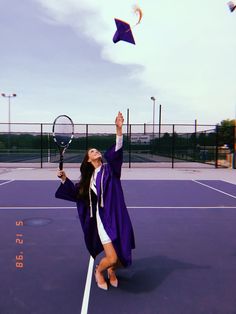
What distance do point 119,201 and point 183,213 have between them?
418 centimetres

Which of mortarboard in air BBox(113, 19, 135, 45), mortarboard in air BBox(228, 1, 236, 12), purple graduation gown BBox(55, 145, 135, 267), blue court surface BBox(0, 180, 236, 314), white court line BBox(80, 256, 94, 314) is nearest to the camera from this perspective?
white court line BBox(80, 256, 94, 314)

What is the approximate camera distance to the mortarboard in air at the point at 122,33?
16.9ft

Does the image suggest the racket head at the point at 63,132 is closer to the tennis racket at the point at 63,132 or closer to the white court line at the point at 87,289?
the tennis racket at the point at 63,132

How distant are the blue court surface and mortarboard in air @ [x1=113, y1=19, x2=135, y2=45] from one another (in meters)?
3.40

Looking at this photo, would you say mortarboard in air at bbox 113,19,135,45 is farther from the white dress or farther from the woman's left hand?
the white dress

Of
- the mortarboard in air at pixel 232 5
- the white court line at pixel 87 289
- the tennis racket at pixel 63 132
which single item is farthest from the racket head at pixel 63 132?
the mortarboard in air at pixel 232 5

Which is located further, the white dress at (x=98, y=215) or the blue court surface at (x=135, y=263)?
the white dress at (x=98, y=215)

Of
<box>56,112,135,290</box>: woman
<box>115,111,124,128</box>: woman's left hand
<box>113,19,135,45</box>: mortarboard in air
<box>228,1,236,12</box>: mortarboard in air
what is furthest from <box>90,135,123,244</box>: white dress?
<box>228,1,236,12</box>: mortarboard in air

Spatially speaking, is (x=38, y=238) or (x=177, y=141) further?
(x=177, y=141)

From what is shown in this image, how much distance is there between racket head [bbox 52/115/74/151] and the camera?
167 inches

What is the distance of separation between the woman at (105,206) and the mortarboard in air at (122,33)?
232cm

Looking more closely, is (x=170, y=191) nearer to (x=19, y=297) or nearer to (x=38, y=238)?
(x=38, y=238)

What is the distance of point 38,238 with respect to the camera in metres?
5.38

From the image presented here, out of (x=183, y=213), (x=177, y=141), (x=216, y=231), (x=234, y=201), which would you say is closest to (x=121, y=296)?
(x=216, y=231)
